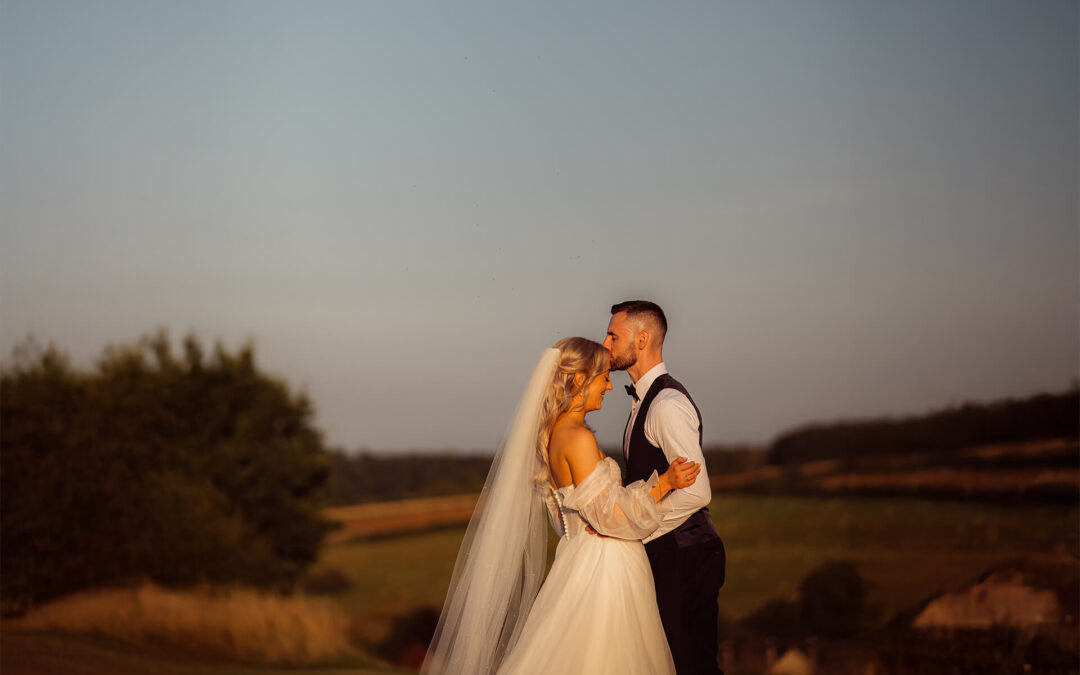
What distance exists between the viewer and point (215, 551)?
18.9 meters

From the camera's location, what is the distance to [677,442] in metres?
4.66

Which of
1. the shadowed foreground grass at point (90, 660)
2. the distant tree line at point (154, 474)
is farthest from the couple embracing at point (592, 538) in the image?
the distant tree line at point (154, 474)

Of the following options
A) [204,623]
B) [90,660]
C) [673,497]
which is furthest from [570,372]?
[204,623]

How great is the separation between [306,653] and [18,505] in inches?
222

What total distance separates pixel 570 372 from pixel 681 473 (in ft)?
2.29

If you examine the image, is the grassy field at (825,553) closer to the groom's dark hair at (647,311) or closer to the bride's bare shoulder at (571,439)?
the bride's bare shoulder at (571,439)

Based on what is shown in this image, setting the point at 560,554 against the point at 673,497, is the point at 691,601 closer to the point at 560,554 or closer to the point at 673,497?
the point at 673,497

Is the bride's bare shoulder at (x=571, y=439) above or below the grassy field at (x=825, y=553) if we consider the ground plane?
above

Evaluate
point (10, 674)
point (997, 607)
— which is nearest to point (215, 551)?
point (10, 674)

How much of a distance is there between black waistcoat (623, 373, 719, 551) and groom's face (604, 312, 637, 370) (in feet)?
0.58

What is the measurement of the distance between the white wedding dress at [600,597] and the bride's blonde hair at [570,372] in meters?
0.32

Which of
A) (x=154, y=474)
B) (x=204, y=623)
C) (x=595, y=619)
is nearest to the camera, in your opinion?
(x=595, y=619)

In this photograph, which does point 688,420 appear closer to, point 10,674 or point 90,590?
point 10,674

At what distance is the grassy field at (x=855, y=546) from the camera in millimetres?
13359
